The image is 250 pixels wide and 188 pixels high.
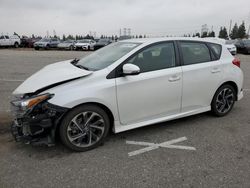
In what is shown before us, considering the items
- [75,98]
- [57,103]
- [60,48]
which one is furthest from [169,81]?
[60,48]

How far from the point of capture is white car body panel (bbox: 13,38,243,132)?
10.3 ft

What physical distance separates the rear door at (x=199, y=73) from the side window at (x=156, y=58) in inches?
9.2

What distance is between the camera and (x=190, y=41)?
418cm

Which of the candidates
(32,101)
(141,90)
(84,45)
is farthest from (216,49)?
(84,45)

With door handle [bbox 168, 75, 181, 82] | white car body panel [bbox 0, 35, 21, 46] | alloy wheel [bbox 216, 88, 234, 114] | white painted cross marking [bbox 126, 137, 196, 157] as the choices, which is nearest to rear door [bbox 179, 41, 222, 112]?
door handle [bbox 168, 75, 181, 82]

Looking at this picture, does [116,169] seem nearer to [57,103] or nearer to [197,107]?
[57,103]

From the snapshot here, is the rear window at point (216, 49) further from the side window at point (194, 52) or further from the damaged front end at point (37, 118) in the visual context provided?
the damaged front end at point (37, 118)

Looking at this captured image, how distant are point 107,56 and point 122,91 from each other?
2.76ft

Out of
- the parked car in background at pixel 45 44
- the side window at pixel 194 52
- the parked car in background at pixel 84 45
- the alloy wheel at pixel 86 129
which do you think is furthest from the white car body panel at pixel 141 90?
the parked car in background at pixel 45 44

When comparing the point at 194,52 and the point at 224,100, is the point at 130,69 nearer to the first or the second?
the point at 194,52

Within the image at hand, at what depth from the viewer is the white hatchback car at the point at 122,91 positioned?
3.05 metres

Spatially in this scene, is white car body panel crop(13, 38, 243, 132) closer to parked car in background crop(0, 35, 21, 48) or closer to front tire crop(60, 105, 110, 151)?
front tire crop(60, 105, 110, 151)

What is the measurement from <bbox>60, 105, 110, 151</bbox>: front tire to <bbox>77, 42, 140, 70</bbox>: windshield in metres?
0.73

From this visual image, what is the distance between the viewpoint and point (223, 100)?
4.55 m
